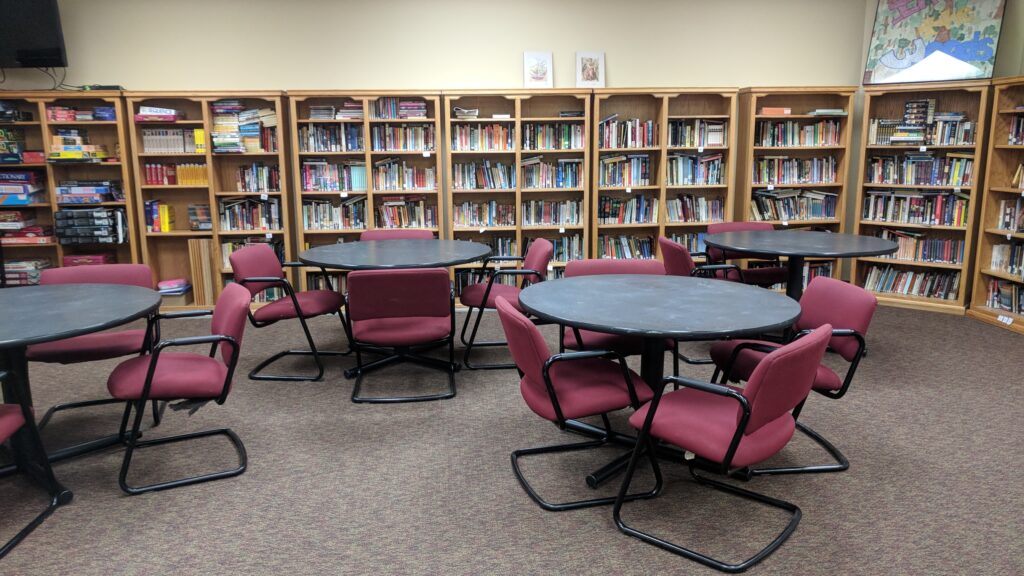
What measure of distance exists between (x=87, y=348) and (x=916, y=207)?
6389mm

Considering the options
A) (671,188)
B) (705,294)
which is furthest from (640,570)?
(671,188)

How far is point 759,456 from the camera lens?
7.38ft

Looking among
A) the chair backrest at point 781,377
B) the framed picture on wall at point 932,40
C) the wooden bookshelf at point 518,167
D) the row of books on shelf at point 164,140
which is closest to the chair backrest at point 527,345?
the chair backrest at point 781,377

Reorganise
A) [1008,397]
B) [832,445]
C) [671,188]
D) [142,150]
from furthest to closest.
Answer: [671,188], [142,150], [1008,397], [832,445]

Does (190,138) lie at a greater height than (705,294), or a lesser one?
greater

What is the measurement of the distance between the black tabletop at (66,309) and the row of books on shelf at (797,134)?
5.28 meters

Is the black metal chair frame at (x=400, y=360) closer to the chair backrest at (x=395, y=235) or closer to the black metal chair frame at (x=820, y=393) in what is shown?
the chair backrest at (x=395, y=235)

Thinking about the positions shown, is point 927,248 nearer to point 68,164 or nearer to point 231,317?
point 231,317

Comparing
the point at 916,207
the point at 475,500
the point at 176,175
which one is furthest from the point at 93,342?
the point at 916,207

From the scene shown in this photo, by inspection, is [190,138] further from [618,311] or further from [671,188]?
[618,311]

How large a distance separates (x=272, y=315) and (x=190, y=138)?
263cm

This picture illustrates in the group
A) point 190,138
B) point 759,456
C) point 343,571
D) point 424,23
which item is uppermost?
point 424,23

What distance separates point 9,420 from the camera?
8.11 ft

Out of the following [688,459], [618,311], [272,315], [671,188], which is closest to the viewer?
[618,311]
